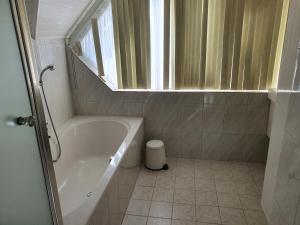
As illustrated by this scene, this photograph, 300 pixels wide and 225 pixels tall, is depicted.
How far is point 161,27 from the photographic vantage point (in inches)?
91.9

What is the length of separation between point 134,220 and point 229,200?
885 mm

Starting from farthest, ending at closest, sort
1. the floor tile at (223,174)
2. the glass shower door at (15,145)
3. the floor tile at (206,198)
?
the floor tile at (223,174) → the floor tile at (206,198) → the glass shower door at (15,145)

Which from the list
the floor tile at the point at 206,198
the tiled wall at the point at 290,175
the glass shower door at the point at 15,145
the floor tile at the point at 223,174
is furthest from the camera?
the floor tile at the point at 223,174

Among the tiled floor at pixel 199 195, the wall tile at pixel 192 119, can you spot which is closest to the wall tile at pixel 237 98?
the wall tile at pixel 192 119

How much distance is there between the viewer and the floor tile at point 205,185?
2.22m

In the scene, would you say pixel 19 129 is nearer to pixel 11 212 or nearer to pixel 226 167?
pixel 11 212

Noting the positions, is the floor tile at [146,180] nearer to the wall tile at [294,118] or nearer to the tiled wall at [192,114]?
→ the tiled wall at [192,114]

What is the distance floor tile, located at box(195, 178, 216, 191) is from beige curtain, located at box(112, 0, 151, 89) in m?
1.20

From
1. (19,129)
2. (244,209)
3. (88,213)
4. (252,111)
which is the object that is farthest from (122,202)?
(252,111)

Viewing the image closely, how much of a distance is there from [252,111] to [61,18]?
7.15 feet

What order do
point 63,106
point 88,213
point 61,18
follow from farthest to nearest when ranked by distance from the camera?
point 63,106
point 61,18
point 88,213

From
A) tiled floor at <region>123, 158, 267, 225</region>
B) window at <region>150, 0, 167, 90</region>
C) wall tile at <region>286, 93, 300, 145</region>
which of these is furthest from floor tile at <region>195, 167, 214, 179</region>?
wall tile at <region>286, 93, 300, 145</region>

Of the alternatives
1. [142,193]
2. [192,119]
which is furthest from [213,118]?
[142,193]

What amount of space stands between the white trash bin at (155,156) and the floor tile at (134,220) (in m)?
0.72
